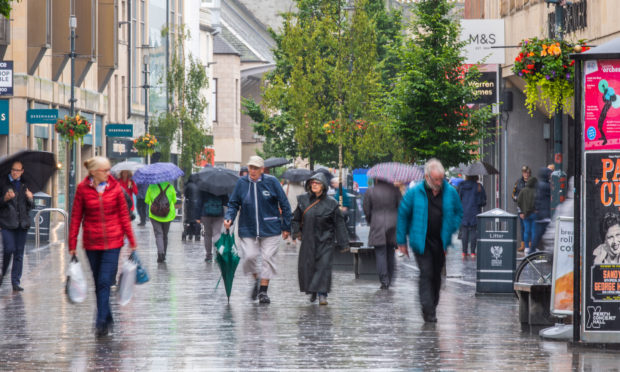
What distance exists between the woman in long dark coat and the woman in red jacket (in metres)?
3.57

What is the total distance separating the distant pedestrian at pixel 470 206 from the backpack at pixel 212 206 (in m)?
5.63

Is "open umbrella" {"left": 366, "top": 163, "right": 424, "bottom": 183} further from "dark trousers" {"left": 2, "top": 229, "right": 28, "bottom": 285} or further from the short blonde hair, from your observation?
the short blonde hair

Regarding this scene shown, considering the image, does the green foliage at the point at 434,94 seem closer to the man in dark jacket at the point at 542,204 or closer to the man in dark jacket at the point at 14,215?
the man in dark jacket at the point at 542,204

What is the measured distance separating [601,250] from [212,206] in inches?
503

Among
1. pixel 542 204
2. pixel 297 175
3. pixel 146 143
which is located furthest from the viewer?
pixel 146 143

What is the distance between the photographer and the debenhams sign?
2789cm

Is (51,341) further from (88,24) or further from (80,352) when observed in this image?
(88,24)

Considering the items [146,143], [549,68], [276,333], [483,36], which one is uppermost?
[483,36]

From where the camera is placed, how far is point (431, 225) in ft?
42.5

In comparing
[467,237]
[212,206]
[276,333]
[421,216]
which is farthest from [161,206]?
[276,333]

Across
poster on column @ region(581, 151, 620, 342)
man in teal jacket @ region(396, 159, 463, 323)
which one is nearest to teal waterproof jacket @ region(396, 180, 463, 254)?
man in teal jacket @ region(396, 159, 463, 323)

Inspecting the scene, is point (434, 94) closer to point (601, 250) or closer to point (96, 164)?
point (96, 164)

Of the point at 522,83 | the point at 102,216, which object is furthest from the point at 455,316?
the point at 522,83

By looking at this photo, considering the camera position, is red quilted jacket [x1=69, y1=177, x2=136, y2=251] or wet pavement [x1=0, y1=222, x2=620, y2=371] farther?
red quilted jacket [x1=69, y1=177, x2=136, y2=251]
